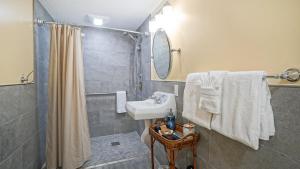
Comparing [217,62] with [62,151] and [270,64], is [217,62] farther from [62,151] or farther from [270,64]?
[62,151]

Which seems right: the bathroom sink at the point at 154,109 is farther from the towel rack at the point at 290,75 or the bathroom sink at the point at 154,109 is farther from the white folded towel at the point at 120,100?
the white folded towel at the point at 120,100

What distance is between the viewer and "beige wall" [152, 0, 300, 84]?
0.69 metres

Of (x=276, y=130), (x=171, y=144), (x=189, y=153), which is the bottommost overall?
(x=189, y=153)

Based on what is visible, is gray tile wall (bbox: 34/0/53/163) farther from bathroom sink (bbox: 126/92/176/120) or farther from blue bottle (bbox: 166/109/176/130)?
blue bottle (bbox: 166/109/176/130)

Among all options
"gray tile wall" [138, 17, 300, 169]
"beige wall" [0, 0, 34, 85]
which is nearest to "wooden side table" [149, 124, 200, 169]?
"gray tile wall" [138, 17, 300, 169]

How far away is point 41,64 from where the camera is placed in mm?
1927

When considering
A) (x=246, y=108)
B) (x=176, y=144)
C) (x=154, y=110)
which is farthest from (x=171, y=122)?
(x=246, y=108)

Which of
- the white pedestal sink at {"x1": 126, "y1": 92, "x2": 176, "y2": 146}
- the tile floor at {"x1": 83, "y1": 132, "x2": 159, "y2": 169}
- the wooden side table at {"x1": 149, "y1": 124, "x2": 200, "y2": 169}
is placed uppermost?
the white pedestal sink at {"x1": 126, "y1": 92, "x2": 176, "y2": 146}

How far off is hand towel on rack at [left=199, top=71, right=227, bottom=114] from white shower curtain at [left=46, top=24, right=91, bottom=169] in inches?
62.8

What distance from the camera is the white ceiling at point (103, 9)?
1911 millimetres

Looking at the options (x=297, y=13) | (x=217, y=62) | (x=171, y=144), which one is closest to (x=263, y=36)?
(x=297, y=13)

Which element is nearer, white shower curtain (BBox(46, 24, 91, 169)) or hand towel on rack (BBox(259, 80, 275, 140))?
hand towel on rack (BBox(259, 80, 275, 140))

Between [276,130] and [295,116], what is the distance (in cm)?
11

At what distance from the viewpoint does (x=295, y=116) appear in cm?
66
